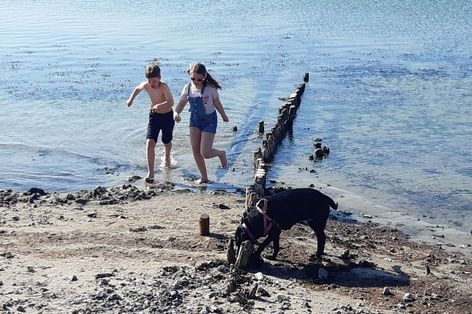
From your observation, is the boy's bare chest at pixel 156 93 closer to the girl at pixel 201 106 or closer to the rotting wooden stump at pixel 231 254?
the girl at pixel 201 106

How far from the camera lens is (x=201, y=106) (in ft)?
40.0

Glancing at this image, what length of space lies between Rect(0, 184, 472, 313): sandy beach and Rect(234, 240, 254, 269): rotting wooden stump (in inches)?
4.8

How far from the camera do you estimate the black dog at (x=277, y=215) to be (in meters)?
8.84

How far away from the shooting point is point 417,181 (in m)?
14.4

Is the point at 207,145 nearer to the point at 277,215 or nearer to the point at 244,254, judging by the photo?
the point at 277,215

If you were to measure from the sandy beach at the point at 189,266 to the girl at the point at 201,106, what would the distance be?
1126 mm

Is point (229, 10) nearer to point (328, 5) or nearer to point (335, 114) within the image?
point (328, 5)

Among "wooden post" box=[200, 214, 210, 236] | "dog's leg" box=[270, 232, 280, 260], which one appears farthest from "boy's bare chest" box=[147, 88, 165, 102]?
"dog's leg" box=[270, 232, 280, 260]

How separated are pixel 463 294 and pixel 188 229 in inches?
142

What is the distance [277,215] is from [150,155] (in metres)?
4.66

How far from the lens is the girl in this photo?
1199 centimetres

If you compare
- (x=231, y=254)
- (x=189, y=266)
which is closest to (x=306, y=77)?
(x=231, y=254)

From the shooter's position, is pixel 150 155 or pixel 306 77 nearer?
pixel 150 155

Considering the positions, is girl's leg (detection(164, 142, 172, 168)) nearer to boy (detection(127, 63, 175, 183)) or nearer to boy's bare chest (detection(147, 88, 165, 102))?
boy (detection(127, 63, 175, 183))
